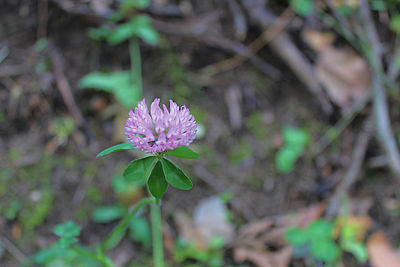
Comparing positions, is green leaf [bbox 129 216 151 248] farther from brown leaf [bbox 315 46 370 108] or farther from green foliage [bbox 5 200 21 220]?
brown leaf [bbox 315 46 370 108]

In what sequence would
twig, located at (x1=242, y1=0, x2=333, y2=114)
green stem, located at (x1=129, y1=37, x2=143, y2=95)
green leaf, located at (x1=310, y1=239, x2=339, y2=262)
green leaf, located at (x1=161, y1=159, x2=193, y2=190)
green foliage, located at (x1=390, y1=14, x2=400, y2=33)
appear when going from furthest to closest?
green foliage, located at (x1=390, y1=14, x2=400, y2=33) < twig, located at (x1=242, y1=0, x2=333, y2=114) < green stem, located at (x1=129, y1=37, x2=143, y2=95) < green leaf, located at (x1=310, y1=239, x2=339, y2=262) < green leaf, located at (x1=161, y1=159, x2=193, y2=190)

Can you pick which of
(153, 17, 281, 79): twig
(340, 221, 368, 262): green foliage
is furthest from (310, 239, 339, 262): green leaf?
(153, 17, 281, 79): twig

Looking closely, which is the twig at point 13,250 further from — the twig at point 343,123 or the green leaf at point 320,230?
the twig at point 343,123

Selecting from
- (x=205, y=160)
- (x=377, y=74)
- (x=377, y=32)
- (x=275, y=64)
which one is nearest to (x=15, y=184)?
(x=205, y=160)

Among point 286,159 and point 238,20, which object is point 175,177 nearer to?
point 286,159

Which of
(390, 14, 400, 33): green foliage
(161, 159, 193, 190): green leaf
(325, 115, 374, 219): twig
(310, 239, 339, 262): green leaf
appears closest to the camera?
(161, 159, 193, 190): green leaf

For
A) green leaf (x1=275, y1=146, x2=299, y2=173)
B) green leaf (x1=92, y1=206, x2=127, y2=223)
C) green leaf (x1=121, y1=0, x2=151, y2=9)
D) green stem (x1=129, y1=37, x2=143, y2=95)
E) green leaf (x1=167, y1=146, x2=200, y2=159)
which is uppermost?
green leaf (x1=121, y1=0, x2=151, y2=9)
